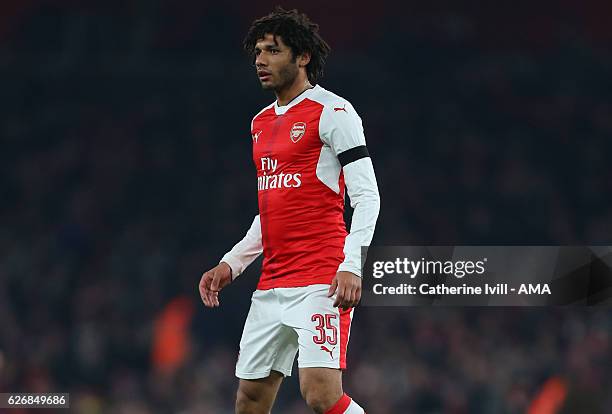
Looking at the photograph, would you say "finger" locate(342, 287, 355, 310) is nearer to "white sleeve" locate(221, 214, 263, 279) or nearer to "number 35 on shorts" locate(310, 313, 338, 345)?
"number 35 on shorts" locate(310, 313, 338, 345)

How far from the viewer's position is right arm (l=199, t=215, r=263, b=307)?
4.14m

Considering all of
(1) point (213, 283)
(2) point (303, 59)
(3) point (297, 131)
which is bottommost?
(1) point (213, 283)

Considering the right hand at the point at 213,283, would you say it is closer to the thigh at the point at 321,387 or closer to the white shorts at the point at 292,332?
the white shorts at the point at 292,332

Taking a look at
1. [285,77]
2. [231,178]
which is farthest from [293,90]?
[231,178]

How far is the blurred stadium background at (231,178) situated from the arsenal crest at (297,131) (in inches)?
226

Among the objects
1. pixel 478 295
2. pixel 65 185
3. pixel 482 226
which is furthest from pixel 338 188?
pixel 65 185

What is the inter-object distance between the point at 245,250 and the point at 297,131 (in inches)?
24.5

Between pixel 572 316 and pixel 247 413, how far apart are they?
6999 millimetres

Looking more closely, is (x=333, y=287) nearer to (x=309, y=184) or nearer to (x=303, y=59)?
(x=309, y=184)

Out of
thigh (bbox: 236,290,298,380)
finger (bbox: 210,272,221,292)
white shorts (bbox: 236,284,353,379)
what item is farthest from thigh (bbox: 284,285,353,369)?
finger (bbox: 210,272,221,292)

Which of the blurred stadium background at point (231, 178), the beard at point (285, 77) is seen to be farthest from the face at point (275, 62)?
the blurred stadium background at point (231, 178)

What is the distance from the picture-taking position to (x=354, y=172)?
3723 millimetres

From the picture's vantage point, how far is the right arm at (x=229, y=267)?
414 cm

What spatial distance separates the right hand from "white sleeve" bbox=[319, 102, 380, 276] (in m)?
0.69
